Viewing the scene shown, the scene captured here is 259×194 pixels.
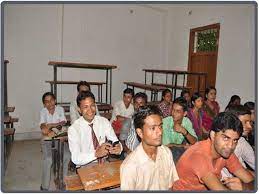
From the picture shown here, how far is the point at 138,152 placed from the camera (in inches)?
60.8

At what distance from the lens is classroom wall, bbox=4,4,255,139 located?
4.96 metres

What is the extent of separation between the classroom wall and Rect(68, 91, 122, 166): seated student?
2676mm

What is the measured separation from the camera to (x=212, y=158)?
1496 mm

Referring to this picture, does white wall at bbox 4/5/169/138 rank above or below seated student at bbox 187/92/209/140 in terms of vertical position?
above

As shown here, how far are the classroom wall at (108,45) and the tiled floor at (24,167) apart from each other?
614mm

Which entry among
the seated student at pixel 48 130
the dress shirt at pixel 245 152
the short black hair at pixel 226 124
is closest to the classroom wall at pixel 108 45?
Result: the seated student at pixel 48 130

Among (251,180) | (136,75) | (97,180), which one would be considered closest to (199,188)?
(251,180)

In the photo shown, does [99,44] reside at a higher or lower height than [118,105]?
higher

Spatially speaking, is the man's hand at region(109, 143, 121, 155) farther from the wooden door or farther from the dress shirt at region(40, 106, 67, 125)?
the wooden door

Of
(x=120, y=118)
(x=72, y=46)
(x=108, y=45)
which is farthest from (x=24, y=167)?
(x=108, y=45)

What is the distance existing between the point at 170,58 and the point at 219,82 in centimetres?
167

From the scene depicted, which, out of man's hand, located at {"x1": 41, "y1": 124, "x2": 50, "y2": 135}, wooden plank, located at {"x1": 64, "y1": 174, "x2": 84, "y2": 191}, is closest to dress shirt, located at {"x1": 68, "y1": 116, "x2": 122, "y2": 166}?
wooden plank, located at {"x1": 64, "y1": 174, "x2": 84, "y2": 191}

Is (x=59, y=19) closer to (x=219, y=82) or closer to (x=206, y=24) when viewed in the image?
(x=206, y=24)

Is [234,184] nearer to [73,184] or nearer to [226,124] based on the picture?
[226,124]
